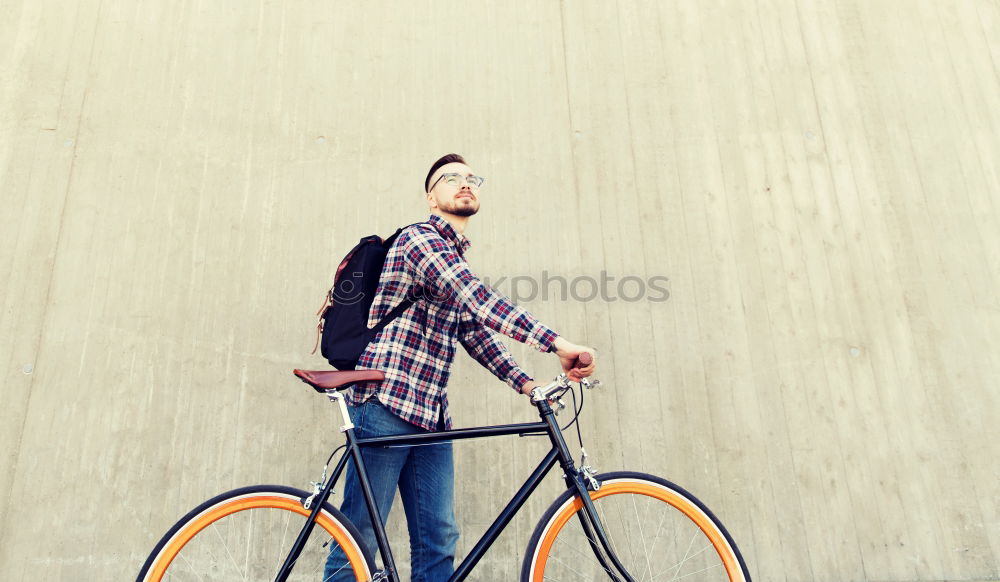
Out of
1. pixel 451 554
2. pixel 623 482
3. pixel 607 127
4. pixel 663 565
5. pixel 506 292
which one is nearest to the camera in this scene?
pixel 623 482

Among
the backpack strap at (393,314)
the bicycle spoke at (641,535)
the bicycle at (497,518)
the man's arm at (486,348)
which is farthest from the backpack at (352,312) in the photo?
the bicycle spoke at (641,535)

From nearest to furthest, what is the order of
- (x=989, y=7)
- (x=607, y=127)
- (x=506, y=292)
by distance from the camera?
(x=506, y=292) → (x=607, y=127) → (x=989, y=7)

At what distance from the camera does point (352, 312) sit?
6.42 feet

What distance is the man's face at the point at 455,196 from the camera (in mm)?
2188

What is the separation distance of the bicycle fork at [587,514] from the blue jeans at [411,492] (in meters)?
0.38

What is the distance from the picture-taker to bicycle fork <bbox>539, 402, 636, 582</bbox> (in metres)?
1.64

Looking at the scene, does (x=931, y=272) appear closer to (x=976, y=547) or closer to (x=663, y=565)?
(x=976, y=547)

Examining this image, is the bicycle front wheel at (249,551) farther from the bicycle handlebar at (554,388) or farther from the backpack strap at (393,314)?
the bicycle handlebar at (554,388)

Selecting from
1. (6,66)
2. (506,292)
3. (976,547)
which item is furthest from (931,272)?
(6,66)

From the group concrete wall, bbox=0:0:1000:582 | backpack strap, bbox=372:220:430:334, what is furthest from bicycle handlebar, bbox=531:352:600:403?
concrete wall, bbox=0:0:1000:582

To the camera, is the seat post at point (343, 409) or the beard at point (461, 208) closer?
the seat post at point (343, 409)

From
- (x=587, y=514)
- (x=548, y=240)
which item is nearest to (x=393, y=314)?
(x=587, y=514)

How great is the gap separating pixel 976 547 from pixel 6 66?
5.18m

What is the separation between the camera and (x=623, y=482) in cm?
172
